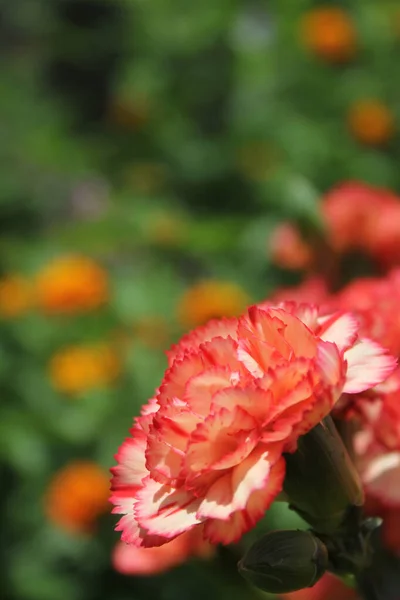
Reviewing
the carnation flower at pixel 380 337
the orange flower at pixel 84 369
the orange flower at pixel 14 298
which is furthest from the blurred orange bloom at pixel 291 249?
the orange flower at pixel 14 298

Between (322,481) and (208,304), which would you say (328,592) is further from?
(208,304)

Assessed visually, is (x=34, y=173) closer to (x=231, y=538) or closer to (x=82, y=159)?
(x=82, y=159)

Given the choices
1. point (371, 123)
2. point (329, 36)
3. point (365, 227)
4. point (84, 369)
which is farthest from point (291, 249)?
point (329, 36)

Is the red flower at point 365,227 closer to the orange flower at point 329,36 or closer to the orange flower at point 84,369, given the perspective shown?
the orange flower at point 84,369

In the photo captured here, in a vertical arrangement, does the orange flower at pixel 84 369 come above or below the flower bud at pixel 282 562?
below

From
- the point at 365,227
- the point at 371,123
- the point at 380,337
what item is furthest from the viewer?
the point at 371,123

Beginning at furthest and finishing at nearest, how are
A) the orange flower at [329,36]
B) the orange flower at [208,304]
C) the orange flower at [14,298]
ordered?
the orange flower at [329,36]
the orange flower at [14,298]
the orange flower at [208,304]

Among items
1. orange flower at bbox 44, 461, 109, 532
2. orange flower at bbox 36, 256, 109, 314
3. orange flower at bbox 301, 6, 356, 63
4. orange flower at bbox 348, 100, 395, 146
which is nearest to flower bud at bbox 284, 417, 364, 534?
orange flower at bbox 44, 461, 109, 532
